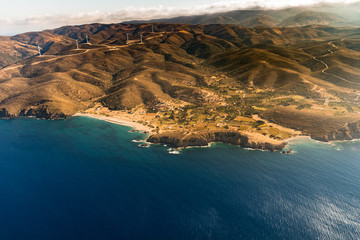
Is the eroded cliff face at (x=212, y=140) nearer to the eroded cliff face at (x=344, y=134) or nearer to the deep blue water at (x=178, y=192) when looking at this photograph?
the deep blue water at (x=178, y=192)

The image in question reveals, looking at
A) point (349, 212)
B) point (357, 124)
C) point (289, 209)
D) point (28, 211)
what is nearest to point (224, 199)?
point (289, 209)

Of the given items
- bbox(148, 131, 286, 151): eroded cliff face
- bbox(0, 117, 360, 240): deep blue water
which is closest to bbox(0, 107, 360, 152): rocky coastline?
bbox(148, 131, 286, 151): eroded cliff face

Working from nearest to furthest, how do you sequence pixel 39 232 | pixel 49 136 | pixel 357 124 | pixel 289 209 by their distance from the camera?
pixel 39 232 < pixel 289 209 < pixel 357 124 < pixel 49 136

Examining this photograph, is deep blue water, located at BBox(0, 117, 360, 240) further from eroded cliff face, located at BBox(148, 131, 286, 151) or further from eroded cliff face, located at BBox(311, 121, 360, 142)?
eroded cliff face, located at BBox(311, 121, 360, 142)

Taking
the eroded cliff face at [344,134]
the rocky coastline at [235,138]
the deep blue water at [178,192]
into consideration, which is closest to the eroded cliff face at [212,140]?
the rocky coastline at [235,138]

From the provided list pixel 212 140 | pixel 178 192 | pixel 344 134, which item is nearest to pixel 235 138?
pixel 212 140

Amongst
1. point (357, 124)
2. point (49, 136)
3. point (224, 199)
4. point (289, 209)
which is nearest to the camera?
point (289, 209)

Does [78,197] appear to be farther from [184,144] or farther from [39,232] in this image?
[184,144]

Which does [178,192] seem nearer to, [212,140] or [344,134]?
[212,140]
